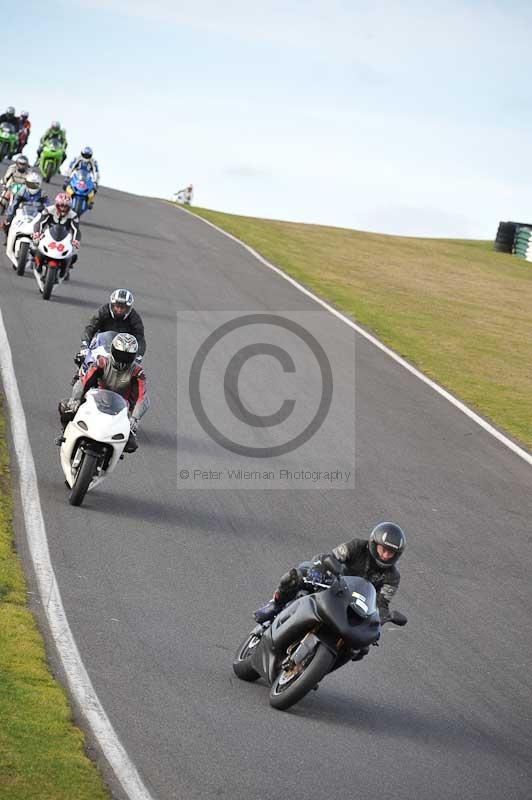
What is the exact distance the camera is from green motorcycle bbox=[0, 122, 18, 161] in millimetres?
44156

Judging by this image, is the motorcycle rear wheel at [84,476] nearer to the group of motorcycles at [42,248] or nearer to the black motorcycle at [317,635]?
the black motorcycle at [317,635]

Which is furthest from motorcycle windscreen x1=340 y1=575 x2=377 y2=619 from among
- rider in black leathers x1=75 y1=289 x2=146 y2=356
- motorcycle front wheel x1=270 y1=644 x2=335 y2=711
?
rider in black leathers x1=75 y1=289 x2=146 y2=356

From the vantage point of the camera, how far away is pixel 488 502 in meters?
16.0

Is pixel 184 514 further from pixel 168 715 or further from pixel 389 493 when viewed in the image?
pixel 168 715

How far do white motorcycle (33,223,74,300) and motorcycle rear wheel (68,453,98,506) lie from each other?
11.2 metres

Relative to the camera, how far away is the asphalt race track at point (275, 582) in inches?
322

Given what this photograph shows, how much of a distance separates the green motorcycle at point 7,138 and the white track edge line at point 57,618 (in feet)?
97.4

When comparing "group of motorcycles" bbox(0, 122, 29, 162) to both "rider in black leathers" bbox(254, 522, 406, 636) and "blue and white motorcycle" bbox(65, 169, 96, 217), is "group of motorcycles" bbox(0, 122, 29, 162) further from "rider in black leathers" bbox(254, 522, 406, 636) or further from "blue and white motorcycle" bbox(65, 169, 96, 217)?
"rider in black leathers" bbox(254, 522, 406, 636)

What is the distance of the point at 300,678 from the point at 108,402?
204 inches

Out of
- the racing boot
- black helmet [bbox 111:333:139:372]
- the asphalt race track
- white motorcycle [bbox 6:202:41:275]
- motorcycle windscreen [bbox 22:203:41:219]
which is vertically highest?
motorcycle windscreen [bbox 22:203:41:219]

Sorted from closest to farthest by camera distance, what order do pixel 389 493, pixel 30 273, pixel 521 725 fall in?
pixel 521 725, pixel 389 493, pixel 30 273

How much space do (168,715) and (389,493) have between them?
25.3 ft

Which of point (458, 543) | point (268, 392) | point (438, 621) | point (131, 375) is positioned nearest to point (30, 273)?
point (268, 392)

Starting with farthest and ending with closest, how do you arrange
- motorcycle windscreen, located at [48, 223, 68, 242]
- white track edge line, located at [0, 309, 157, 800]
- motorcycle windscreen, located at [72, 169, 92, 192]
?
motorcycle windscreen, located at [72, 169, 92, 192], motorcycle windscreen, located at [48, 223, 68, 242], white track edge line, located at [0, 309, 157, 800]
